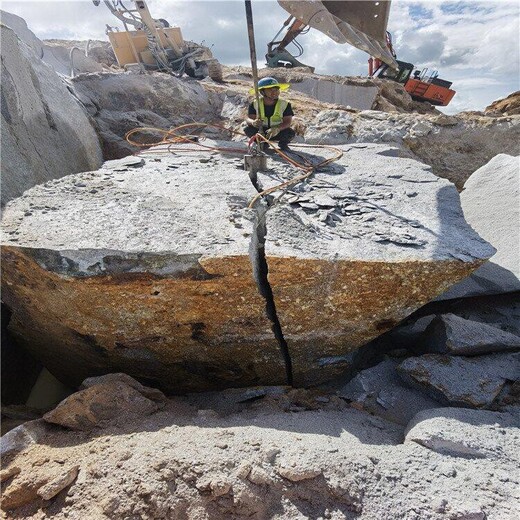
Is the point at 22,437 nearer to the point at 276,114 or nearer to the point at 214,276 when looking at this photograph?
the point at 214,276

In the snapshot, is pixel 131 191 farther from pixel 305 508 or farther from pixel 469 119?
pixel 469 119

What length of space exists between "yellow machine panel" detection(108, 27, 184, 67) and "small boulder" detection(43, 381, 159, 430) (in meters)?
9.91

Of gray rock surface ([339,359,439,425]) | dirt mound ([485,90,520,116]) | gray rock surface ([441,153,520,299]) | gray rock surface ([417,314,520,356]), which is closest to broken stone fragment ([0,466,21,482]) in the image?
gray rock surface ([339,359,439,425])

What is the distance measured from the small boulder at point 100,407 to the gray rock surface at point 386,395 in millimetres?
1219

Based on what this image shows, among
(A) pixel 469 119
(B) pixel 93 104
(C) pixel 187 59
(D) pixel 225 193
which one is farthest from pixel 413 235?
(C) pixel 187 59

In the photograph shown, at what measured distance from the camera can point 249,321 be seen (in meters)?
2.28

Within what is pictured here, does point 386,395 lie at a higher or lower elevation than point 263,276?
lower

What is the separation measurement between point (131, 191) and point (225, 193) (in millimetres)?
678

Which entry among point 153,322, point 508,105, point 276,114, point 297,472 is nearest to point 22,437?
point 153,322

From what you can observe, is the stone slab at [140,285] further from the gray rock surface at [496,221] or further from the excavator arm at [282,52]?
the excavator arm at [282,52]

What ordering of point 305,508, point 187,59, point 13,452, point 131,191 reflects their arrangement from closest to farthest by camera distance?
point 305,508 → point 13,452 → point 131,191 → point 187,59

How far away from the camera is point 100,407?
6.63 feet

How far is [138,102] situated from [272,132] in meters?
3.66

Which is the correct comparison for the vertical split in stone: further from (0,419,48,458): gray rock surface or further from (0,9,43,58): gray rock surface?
(0,9,43,58): gray rock surface
